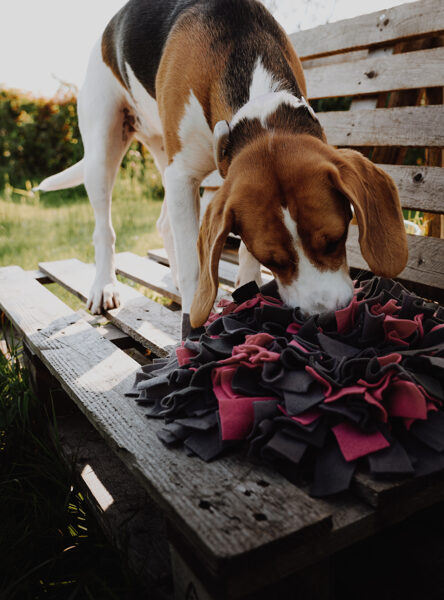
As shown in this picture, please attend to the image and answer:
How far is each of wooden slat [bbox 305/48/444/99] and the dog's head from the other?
4.34 feet

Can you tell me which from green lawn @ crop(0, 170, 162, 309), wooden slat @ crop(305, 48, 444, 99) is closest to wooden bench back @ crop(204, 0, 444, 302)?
wooden slat @ crop(305, 48, 444, 99)

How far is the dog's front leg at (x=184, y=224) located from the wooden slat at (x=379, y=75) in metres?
1.29

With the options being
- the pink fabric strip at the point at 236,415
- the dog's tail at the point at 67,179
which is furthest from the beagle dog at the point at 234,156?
the pink fabric strip at the point at 236,415

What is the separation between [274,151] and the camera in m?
1.56

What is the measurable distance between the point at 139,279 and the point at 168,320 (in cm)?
94

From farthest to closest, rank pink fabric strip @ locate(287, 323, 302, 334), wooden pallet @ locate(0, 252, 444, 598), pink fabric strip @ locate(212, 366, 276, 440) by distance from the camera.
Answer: pink fabric strip @ locate(287, 323, 302, 334) < pink fabric strip @ locate(212, 366, 276, 440) < wooden pallet @ locate(0, 252, 444, 598)

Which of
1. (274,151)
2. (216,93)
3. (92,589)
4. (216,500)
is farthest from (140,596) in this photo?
(216,93)

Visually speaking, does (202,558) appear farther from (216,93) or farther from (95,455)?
(216,93)

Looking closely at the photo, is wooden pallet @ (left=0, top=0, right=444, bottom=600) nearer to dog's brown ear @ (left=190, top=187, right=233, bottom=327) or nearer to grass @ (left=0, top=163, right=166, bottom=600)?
grass @ (left=0, top=163, right=166, bottom=600)

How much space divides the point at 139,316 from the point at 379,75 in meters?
1.81

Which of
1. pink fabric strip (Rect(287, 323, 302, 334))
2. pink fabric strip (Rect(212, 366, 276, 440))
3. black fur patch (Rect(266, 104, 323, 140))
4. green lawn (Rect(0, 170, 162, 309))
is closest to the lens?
pink fabric strip (Rect(212, 366, 276, 440))

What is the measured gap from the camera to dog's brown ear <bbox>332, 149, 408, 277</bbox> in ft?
4.93

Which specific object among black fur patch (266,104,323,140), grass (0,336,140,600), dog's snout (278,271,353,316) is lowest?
grass (0,336,140,600)

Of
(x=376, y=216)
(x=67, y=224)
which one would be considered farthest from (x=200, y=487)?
(x=67, y=224)
